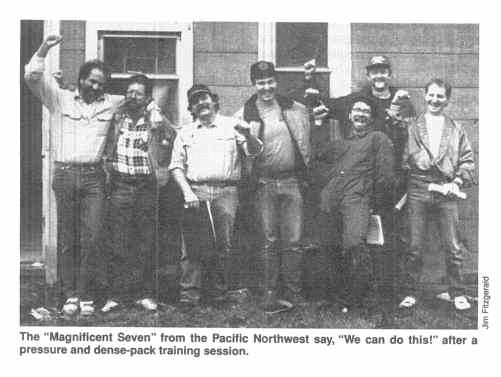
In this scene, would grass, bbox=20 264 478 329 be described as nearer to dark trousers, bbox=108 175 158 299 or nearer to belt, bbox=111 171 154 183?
dark trousers, bbox=108 175 158 299

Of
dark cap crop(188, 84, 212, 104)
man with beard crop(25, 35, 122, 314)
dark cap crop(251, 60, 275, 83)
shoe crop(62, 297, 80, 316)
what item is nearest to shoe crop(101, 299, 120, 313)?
man with beard crop(25, 35, 122, 314)

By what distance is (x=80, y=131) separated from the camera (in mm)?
8258

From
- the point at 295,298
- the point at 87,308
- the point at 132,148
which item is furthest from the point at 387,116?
the point at 87,308

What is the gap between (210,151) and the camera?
8266mm

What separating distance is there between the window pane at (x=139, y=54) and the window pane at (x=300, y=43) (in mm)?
1006

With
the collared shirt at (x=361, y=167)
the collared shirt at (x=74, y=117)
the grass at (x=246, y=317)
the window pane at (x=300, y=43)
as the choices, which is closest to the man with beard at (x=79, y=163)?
the collared shirt at (x=74, y=117)

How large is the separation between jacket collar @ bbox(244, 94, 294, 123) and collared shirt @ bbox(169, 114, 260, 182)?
11 centimetres

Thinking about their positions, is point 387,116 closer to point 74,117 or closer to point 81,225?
point 74,117

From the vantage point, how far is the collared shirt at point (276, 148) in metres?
8.31

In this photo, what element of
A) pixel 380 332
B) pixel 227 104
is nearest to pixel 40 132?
pixel 227 104

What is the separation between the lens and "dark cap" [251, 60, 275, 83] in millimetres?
8344

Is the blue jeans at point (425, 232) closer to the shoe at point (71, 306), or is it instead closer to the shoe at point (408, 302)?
the shoe at point (408, 302)

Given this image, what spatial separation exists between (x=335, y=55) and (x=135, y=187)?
2138 mm

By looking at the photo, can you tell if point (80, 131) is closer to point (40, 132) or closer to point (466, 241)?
point (40, 132)
